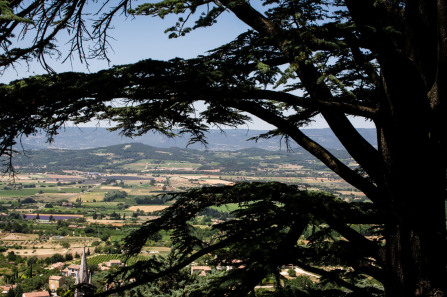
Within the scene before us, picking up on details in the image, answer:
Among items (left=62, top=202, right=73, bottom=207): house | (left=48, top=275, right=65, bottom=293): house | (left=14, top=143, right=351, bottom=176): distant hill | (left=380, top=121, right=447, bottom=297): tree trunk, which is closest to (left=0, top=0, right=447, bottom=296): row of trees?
(left=380, top=121, right=447, bottom=297): tree trunk

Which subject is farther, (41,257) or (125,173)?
(125,173)

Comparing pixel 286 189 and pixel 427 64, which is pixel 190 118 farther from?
pixel 427 64

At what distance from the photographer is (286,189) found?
8.45 feet

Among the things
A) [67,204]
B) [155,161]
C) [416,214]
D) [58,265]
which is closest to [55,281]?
[58,265]

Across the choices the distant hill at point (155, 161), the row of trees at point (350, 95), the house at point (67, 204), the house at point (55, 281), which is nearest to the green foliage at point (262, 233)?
the row of trees at point (350, 95)

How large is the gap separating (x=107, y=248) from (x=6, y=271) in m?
11.8

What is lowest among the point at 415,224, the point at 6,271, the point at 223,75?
the point at 6,271

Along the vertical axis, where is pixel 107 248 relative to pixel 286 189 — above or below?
below

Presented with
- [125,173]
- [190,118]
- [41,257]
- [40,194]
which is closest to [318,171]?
[125,173]

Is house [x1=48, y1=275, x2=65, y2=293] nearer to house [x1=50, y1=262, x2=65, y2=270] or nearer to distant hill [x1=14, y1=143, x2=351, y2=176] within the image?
house [x1=50, y1=262, x2=65, y2=270]

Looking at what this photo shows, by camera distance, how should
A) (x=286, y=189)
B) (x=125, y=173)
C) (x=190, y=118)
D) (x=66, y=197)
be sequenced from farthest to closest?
(x=125, y=173), (x=66, y=197), (x=190, y=118), (x=286, y=189)

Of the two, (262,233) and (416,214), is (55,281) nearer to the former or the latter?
(262,233)

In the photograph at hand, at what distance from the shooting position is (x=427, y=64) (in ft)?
7.81

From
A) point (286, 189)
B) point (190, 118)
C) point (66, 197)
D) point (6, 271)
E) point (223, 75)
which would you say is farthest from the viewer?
point (66, 197)
